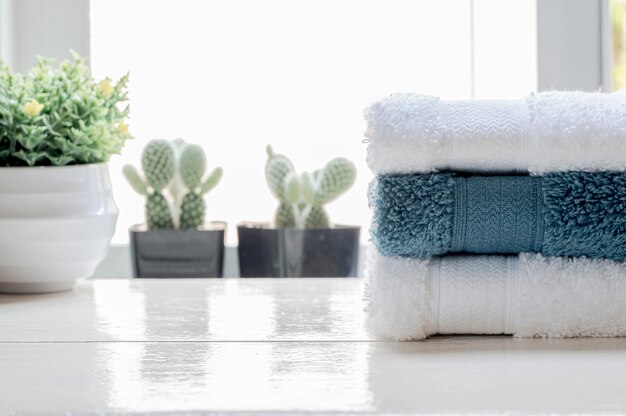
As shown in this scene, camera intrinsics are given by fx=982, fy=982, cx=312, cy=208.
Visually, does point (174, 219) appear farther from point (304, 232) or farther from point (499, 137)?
point (499, 137)

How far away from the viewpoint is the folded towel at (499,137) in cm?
75

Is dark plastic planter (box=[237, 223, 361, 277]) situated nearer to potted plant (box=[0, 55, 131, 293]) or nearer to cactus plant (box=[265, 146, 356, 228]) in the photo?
cactus plant (box=[265, 146, 356, 228])

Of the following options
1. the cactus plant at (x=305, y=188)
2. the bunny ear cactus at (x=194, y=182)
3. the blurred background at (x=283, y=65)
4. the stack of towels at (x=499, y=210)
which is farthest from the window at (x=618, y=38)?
the stack of towels at (x=499, y=210)

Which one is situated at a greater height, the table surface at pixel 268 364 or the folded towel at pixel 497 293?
the folded towel at pixel 497 293

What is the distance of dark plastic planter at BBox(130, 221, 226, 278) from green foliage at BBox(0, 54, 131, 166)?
0.99ft

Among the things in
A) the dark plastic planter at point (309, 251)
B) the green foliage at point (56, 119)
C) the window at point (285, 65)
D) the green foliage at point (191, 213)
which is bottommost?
the dark plastic planter at point (309, 251)

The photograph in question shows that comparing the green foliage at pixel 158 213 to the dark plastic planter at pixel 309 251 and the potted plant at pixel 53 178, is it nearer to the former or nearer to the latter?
the dark plastic planter at pixel 309 251

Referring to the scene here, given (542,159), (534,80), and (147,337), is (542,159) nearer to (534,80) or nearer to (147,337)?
(147,337)

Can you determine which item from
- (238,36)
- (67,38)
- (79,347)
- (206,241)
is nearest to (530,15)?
(238,36)

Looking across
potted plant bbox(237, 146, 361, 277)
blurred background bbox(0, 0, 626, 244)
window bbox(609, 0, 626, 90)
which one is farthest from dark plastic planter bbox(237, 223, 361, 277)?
window bbox(609, 0, 626, 90)

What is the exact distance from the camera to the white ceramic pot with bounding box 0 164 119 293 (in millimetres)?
991

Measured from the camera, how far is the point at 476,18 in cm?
154

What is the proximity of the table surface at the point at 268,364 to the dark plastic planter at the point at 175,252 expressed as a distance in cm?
36

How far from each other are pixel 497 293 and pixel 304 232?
0.60 m
